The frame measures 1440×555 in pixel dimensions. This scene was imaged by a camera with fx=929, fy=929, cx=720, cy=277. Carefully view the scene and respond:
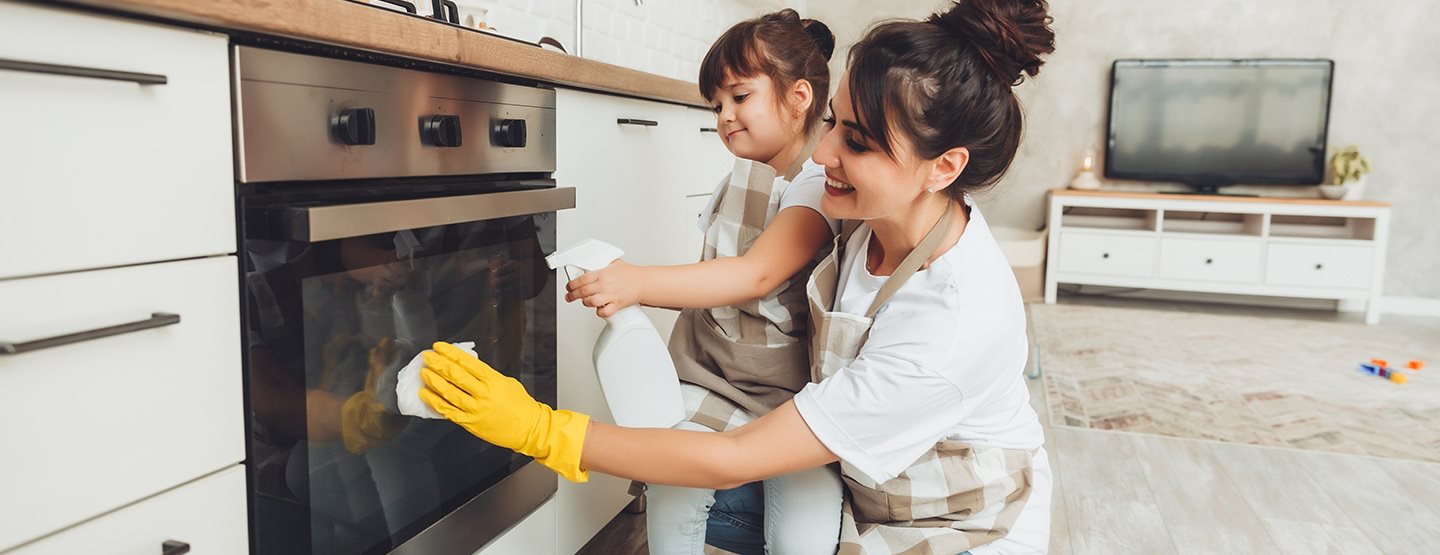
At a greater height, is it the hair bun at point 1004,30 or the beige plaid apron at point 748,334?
the hair bun at point 1004,30

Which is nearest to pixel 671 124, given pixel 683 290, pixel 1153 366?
pixel 683 290

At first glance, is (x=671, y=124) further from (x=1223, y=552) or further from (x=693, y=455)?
(x=1223, y=552)

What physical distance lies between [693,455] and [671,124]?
1.08 m

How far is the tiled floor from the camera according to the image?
1913mm

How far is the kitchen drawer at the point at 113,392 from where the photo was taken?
2.24 ft

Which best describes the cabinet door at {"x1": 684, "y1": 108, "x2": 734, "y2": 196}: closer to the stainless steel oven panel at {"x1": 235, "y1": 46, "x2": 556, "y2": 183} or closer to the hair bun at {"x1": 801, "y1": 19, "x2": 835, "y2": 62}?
the hair bun at {"x1": 801, "y1": 19, "x2": 835, "y2": 62}

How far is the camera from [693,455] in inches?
37.5

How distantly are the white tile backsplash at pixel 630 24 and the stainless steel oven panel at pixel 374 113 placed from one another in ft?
1.51

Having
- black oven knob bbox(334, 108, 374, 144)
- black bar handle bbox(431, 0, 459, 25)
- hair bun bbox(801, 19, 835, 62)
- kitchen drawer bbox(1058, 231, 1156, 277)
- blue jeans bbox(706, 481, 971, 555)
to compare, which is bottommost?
blue jeans bbox(706, 481, 971, 555)

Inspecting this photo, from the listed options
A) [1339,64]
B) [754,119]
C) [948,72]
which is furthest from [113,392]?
[1339,64]

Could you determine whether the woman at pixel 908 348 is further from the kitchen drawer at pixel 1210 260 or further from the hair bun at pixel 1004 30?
the kitchen drawer at pixel 1210 260

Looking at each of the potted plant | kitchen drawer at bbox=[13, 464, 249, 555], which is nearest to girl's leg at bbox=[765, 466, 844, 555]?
kitchen drawer at bbox=[13, 464, 249, 555]

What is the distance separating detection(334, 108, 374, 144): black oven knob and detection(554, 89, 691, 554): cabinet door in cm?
47

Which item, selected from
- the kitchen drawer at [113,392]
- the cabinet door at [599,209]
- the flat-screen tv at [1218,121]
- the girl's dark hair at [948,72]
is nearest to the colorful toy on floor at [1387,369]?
the flat-screen tv at [1218,121]
